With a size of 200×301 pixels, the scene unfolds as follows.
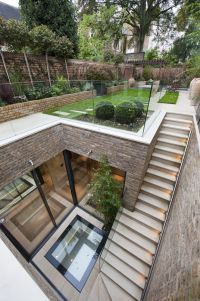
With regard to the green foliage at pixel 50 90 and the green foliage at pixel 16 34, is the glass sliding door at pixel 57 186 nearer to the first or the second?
the green foliage at pixel 50 90

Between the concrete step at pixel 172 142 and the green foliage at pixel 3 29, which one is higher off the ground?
the green foliage at pixel 3 29

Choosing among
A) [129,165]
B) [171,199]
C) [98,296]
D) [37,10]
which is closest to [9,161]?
[129,165]

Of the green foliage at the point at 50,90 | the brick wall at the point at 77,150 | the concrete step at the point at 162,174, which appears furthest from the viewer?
the green foliage at the point at 50,90

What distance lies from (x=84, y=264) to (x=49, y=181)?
9.41ft

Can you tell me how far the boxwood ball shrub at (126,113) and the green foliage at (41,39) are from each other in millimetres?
4897

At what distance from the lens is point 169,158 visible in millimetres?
4312

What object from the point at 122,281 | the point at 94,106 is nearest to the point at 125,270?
the point at 122,281

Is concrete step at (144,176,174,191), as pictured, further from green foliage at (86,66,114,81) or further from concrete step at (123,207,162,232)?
green foliage at (86,66,114,81)

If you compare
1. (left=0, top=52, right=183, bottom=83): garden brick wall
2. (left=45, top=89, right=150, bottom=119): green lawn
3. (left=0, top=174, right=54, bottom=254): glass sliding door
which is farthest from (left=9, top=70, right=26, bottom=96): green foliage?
(left=0, top=174, right=54, bottom=254): glass sliding door

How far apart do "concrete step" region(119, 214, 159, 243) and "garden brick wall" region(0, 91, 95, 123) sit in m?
4.01

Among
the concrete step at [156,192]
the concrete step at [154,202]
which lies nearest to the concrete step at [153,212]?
the concrete step at [154,202]

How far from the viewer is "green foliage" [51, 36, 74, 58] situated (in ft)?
21.3

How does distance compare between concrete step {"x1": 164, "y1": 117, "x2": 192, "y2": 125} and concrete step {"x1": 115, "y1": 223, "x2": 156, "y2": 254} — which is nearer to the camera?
concrete step {"x1": 115, "y1": 223, "x2": 156, "y2": 254}

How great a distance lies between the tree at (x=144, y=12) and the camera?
11914mm
